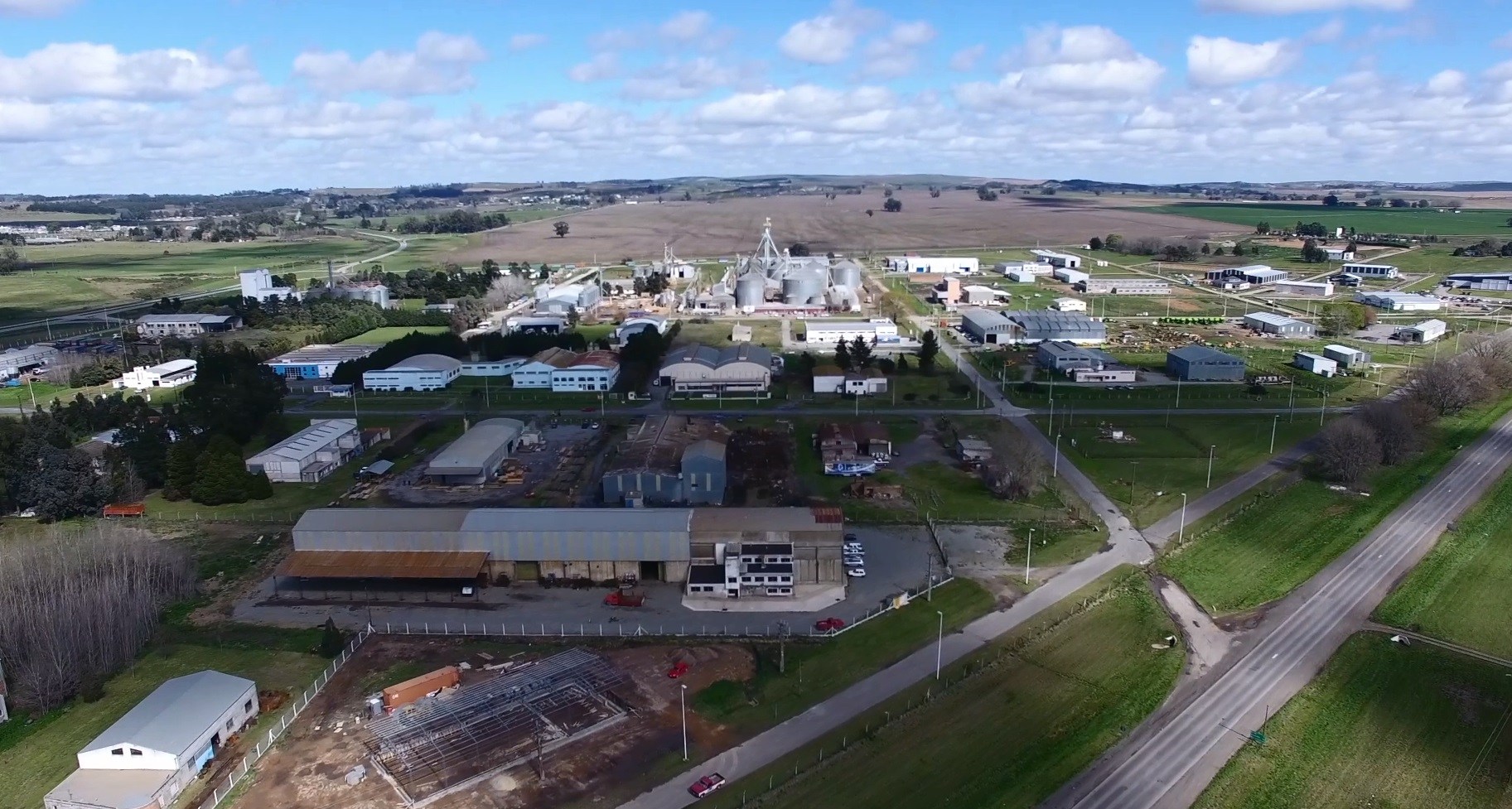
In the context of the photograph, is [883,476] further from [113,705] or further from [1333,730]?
[113,705]

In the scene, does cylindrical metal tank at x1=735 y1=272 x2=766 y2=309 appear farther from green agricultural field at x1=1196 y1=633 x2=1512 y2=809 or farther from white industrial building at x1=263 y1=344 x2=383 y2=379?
green agricultural field at x1=1196 y1=633 x2=1512 y2=809

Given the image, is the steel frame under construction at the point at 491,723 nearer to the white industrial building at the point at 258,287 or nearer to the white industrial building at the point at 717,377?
the white industrial building at the point at 717,377

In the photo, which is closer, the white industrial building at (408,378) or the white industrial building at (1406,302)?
the white industrial building at (408,378)

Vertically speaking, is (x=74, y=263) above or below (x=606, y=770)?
above

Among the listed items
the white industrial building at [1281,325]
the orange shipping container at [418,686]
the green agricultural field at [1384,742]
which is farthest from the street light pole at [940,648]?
the white industrial building at [1281,325]

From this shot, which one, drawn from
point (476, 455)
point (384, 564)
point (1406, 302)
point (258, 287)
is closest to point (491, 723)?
point (384, 564)

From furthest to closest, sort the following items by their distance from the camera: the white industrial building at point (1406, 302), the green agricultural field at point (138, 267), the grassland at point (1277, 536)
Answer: the green agricultural field at point (138, 267)
the white industrial building at point (1406, 302)
the grassland at point (1277, 536)

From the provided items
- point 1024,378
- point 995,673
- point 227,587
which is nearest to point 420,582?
point 227,587

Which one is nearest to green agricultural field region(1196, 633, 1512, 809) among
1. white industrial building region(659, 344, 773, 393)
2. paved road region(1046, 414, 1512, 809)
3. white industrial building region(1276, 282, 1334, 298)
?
paved road region(1046, 414, 1512, 809)
